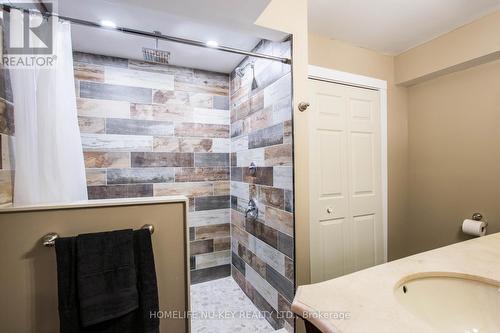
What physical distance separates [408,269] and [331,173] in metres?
1.21

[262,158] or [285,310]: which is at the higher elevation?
[262,158]

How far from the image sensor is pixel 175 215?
1.14 metres

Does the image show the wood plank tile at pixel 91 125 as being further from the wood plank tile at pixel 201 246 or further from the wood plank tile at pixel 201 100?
the wood plank tile at pixel 201 246

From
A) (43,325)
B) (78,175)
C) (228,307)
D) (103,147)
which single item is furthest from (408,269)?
(103,147)

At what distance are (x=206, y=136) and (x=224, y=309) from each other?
1.69 meters

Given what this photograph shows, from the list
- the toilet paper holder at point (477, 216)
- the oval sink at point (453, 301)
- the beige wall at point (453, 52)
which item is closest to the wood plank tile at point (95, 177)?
the oval sink at point (453, 301)

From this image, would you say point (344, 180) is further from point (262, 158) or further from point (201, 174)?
point (201, 174)

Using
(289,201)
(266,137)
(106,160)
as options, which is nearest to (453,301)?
(289,201)

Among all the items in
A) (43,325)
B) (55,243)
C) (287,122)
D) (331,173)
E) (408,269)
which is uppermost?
(287,122)

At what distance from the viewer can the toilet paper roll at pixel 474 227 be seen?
5.77 ft

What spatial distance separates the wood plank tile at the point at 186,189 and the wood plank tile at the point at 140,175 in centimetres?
6

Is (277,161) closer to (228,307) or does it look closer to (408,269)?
(408,269)

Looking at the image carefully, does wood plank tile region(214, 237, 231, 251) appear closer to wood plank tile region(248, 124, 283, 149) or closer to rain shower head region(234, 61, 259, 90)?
wood plank tile region(248, 124, 283, 149)

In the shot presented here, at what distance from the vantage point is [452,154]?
2023 mm
